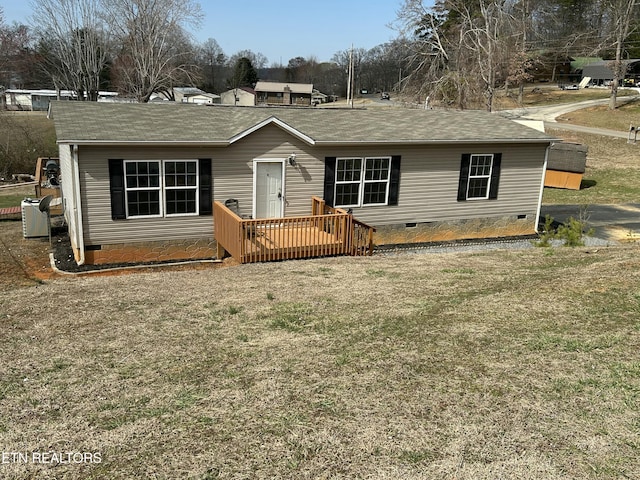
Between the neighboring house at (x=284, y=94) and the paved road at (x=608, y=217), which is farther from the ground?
the neighboring house at (x=284, y=94)

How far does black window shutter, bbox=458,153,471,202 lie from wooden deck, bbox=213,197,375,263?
4.64 metres

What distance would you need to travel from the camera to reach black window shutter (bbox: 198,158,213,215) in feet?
43.9

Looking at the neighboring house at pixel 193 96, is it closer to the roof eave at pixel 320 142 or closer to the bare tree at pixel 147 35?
the bare tree at pixel 147 35

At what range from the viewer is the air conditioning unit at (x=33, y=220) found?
14984mm

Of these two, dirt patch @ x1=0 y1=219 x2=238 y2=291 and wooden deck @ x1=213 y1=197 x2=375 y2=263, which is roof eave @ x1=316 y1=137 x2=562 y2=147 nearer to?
wooden deck @ x1=213 y1=197 x2=375 y2=263

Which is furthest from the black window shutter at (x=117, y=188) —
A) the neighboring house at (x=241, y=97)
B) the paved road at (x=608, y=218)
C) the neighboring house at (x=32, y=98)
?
the neighboring house at (x=241, y=97)

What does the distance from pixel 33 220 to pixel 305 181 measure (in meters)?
7.67

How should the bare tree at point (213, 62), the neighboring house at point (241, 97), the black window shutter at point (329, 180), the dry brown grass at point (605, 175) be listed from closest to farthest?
the black window shutter at point (329, 180)
the dry brown grass at point (605, 175)
the neighboring house at point (241, 97)
the bare tree at point (213, 62)

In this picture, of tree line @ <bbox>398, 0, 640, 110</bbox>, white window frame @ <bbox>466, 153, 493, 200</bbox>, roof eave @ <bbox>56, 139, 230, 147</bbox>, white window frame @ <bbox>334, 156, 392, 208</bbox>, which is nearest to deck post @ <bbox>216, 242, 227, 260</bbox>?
roof eave @ <bbox>56, 139, 230, 147</bbox>

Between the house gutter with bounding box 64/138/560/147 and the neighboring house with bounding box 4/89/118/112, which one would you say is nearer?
the house gutter with bounding box 64/138/560/147

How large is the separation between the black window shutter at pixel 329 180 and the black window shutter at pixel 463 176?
163 inches

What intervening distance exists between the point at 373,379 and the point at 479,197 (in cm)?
1233

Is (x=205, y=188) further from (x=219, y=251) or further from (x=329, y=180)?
(x=329, y=180)

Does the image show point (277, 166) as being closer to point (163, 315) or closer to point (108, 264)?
point (108, 264)
